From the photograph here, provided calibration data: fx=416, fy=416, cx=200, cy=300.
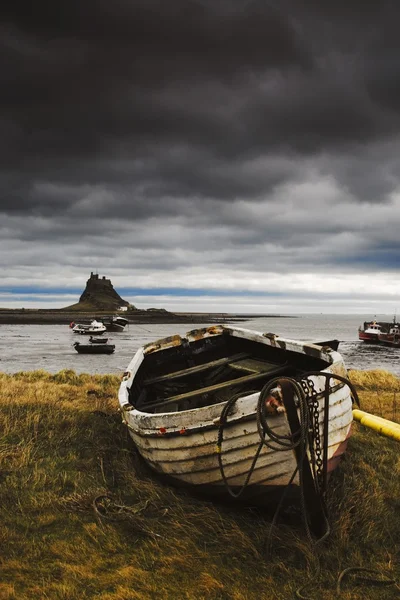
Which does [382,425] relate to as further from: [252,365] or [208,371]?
[208,371]

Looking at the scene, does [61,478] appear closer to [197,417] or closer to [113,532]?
[113,532]

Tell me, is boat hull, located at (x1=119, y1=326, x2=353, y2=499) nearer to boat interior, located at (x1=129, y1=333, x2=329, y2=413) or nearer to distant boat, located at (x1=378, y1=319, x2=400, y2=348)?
boat interior, located at (x1=129, y1=333, x2=329, y2=413)

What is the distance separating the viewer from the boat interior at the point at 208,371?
21.5 ft

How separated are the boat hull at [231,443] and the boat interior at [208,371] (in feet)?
3.76

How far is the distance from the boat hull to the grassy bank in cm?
39

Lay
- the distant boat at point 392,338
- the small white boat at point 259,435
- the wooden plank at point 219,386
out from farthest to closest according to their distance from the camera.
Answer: the distant boat at point 392,338 → the wooden plank at point 219,386 → the small white boat at point 259,435

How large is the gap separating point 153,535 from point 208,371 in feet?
13.4

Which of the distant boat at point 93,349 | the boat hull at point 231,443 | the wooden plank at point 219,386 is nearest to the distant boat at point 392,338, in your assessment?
the distant boat at point 93,349

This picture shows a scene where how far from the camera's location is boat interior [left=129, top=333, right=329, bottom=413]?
21.5ft

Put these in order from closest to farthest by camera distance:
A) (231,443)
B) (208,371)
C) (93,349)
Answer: (231,443)
(208,371)
(93,349)

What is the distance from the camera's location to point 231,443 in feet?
14.1

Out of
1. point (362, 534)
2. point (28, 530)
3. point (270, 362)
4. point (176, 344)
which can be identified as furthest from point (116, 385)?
point (362, 534)

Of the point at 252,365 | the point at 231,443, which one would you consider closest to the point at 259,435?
the point at 231,443

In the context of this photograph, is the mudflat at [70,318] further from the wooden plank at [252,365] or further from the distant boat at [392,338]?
the wooden plank at [252,365]
